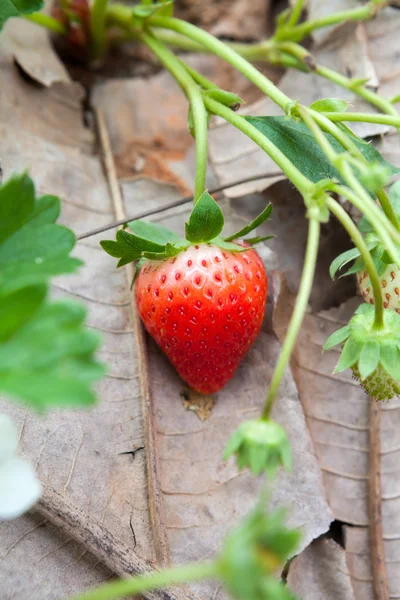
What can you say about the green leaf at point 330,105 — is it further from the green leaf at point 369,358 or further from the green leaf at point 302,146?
the green leaf at point 369,358

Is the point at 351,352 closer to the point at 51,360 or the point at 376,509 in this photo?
the point at 376,509

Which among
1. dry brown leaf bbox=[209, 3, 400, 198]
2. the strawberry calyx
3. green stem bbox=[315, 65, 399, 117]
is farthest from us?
dry brown leaf bbox=[209, 3, 400, 198]

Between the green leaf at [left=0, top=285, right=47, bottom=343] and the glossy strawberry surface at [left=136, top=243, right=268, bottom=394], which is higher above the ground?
the green leaf at [left=0, top=285, right=47, bottom=343]

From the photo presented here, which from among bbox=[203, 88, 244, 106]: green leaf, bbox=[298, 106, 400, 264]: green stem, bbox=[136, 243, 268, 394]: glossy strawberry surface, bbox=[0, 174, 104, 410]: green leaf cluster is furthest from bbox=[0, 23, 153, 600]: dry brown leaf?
bbox=[298, 106, 400, 264]: green stem

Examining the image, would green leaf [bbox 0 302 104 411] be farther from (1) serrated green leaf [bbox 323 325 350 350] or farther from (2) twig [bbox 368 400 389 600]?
(2) twig [bbox 368 400 389 600]

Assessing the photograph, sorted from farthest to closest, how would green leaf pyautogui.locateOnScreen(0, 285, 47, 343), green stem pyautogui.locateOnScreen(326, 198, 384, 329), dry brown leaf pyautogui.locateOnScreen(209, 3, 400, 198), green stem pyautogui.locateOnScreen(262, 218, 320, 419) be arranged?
dry brown leaf pyautogui.locateOnScreen(209, 3, 400, 198)
green stem pyautogui.locateOnScreen(326, 198, 384, 329)
green stem pyautogui.locateOnScreen(262, 218, 320, 419)
green leaf pyautogui.locateOnScreen(0, 285, 47, 343)

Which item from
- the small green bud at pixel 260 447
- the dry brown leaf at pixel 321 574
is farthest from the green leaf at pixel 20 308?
the dry brown leaf at pixel 321 574
